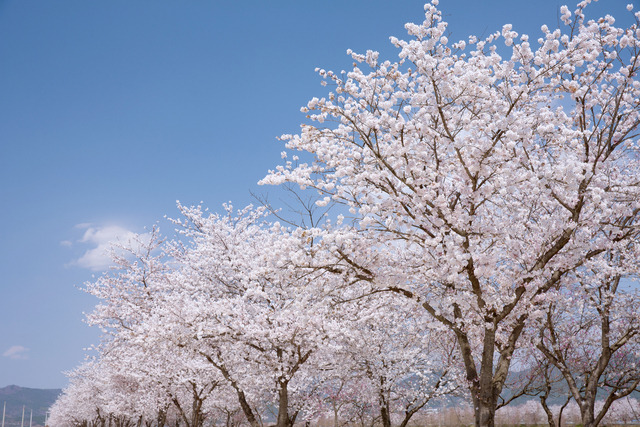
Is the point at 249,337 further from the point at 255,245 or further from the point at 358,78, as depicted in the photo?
the point at 358,78

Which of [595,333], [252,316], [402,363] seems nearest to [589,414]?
[595,333]

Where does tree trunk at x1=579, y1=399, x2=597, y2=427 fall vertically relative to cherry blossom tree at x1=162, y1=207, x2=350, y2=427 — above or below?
below

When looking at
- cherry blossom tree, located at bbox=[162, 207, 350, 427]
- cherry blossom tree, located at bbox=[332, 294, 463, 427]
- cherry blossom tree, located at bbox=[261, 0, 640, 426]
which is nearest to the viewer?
cherry blossom tree, located at bbox=[261, 0, 640, 426]

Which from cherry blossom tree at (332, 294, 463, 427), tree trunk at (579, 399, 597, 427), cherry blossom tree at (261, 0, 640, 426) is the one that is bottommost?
tree trunk at (579, 399, 597, 427)

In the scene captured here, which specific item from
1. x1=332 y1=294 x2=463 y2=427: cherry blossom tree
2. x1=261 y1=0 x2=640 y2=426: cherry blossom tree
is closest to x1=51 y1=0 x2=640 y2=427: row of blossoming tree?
x1=261 y1=0 x2=640 y2=426: cherry blossom tree

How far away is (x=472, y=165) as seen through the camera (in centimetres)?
715

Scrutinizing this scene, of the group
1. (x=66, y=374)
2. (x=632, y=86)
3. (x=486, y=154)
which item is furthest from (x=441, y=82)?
(x=66, y=374)

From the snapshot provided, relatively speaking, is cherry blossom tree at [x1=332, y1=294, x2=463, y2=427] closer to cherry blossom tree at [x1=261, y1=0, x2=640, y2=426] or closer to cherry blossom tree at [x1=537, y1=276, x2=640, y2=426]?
cherry blossom tree at [x1=537, y1=276, x2=640, y2=426]

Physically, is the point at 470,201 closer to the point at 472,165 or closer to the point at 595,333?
the point at 472,165

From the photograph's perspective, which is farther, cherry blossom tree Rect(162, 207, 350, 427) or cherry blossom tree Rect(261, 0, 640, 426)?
cherry blossom tree Rect(162, 207, 350, 427)

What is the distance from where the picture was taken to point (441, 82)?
7.16 m

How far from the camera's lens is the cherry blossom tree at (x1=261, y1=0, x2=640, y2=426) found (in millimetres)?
7129

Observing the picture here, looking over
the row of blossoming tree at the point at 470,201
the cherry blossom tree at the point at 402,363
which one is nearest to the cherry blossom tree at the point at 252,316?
the row of blossoming tree at the point at 470,201

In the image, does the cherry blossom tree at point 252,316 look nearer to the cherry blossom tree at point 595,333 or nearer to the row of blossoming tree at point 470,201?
the row of blossoming tree at point 470,201
